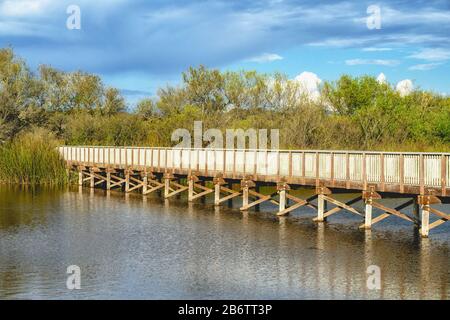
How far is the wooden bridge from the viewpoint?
2684 cm

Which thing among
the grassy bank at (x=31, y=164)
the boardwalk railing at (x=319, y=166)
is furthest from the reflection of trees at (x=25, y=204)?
the boardwalk railing at (x=319, y=166)

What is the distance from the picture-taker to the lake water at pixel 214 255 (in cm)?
1880

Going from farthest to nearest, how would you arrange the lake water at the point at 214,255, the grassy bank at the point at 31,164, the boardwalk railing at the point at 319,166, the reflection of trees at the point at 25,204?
the grassy bank at the point at 31,164 < the reflection of trees at the point at 25,204 < the boardwalk railing at the point at 319,166 < the lake water at the point at 214,255

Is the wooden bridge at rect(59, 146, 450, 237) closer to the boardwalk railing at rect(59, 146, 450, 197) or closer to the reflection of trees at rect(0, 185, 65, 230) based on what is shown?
the boardwalk railing at rect(59, 146, 450, 197)

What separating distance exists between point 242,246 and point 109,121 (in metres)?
50.9

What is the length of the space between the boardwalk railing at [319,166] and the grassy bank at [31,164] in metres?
11.0

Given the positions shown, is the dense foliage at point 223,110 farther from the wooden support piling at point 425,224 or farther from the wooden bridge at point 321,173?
the wooden support piling at point 425,224

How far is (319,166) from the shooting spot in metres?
32.2

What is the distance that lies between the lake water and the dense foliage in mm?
25050

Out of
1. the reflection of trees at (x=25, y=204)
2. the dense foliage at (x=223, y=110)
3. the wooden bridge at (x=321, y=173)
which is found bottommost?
the reflection of trees at (x=25, y=204)

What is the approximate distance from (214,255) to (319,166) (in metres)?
9.86

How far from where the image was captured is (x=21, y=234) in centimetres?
2922

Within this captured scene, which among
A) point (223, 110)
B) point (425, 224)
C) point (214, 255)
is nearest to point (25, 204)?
point (214, 255)
